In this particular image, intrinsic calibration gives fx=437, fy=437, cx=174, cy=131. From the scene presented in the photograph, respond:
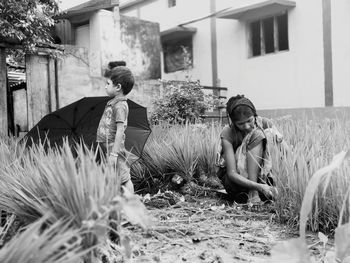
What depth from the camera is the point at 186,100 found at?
859 cm

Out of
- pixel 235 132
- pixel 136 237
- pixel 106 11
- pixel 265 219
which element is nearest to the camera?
pixel 136 237

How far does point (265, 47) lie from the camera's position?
11344 millimetres

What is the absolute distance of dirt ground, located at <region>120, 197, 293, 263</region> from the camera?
84.8 inches

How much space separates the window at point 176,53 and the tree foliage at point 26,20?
7034 mm

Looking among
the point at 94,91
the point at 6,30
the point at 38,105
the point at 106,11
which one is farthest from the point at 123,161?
the point at 106,11

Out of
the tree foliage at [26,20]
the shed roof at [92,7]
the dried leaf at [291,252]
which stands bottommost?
the dried leaf at [291,252]

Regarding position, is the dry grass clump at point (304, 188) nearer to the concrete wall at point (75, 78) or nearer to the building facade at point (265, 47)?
the concrete wall at point (75, 78)

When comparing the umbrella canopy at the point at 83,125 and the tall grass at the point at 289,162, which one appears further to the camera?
the umbrella canopy at the point at 83,125

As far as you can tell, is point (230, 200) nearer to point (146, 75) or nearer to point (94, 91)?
point (94, 91)

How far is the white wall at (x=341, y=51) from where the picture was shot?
9.53 meters

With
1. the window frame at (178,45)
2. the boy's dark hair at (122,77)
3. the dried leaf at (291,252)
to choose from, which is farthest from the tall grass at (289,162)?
the window frame at (178,45)

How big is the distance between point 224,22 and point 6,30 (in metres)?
7.60

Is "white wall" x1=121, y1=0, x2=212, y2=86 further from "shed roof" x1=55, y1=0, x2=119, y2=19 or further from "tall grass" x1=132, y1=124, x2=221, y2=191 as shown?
"tall grass" x1=132, y1=124, x2=221, y2=191

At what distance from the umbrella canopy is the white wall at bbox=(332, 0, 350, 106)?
689 cm
